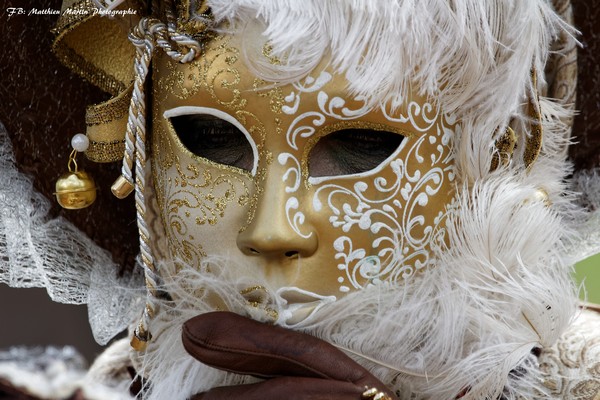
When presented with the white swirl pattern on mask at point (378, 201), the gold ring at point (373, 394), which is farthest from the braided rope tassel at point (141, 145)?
the gold ring at point (373, 394)

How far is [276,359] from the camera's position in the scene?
107 centimetres

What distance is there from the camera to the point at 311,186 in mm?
1159

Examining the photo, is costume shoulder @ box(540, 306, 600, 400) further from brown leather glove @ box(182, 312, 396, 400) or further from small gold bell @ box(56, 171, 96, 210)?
small gold bell @ box(56, 171, 96, 210)

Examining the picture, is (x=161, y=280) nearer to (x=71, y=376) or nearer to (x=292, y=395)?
(x=292, y=395)

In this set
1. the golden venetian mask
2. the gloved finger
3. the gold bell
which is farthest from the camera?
the gold bell

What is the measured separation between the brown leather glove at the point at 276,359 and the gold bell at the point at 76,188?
382 mm

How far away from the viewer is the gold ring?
1.04 metres

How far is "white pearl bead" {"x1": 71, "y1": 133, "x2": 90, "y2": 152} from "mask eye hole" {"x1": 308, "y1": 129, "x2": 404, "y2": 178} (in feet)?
1.37

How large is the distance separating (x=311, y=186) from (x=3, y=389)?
60 cm

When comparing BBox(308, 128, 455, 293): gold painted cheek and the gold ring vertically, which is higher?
BBox(308, 128, 455, 293): gold painted cheek

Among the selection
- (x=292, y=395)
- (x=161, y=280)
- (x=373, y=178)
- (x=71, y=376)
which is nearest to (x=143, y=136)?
(x=161, y=280)

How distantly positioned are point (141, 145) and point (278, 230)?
0.97ft

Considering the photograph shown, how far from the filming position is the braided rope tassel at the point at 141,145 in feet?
4.10

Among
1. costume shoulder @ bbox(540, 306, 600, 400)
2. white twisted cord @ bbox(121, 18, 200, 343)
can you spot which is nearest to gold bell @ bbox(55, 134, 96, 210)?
white twisted cord @ bbox(121, 18, 200, 343)
